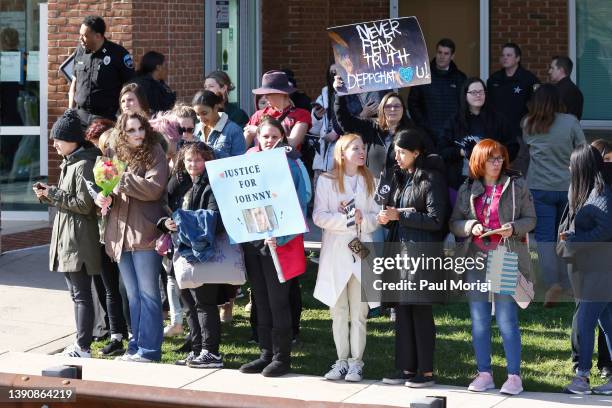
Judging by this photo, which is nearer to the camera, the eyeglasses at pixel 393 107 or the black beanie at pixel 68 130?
the black beanie at pixel 68 130

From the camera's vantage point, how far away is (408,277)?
8211mm

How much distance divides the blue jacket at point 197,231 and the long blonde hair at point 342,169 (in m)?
0.88

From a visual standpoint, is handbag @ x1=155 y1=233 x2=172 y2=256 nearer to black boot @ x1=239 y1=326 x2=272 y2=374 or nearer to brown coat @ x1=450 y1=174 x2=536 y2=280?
black boot @ x1=239 y1=326 x2=272 y2=374

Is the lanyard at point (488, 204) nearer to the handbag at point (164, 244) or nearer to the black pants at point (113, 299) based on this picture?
the handbag at point (164, 244)

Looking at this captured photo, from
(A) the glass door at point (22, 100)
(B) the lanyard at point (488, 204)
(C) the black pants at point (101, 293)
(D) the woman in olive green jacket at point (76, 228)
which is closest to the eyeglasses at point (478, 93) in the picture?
(B) the lanyard at point (488, 204)

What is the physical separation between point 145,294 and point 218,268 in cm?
70

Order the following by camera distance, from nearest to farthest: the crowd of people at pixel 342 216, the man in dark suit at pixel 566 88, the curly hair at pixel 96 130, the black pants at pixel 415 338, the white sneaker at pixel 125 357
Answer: the crowd of people at pixel 342 216, the black pants at pixel 415 338, the white sneaker at pixel 125 357, the curly hair at pixel 96 130, the man in dark suit at pixel 566 88

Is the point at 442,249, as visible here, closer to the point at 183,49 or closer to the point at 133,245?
the point at 133,245

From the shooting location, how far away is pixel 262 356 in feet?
28.2

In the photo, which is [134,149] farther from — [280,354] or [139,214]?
[280,354]

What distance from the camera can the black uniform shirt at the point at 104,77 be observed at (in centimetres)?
1181

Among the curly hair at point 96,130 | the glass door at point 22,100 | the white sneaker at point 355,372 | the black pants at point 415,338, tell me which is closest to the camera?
the black pants at point 415,338

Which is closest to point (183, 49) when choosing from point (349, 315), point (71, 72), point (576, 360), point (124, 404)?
point (71, 72)

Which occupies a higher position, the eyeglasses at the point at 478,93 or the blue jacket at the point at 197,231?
the eyeglasses at the point at 478,93
